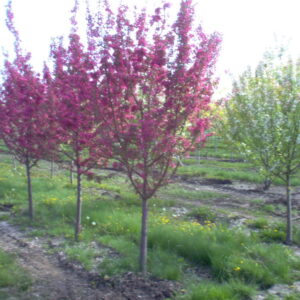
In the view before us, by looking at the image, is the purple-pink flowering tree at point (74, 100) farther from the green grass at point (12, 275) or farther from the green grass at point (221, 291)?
the green grass at point (221, 291)

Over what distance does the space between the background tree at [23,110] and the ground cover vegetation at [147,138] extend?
31 millimetres

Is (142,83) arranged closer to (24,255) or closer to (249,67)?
(249,67)

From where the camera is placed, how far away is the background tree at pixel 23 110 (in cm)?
763

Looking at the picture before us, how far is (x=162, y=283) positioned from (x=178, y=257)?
1.20m

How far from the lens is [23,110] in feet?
27.2

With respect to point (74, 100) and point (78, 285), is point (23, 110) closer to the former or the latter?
point (74, 100)

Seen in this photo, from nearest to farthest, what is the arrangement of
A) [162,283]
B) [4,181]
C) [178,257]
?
[162,283] → [178,257] → [4,181]

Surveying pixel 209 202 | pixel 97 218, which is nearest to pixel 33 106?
pixel 97 218

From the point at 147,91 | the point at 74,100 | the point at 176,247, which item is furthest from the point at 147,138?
the point at 176,247

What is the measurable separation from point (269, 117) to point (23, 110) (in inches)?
213

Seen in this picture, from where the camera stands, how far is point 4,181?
13930 millimetres

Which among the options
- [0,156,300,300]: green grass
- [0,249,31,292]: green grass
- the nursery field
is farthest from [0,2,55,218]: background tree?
[0,249,31,292]: green grass

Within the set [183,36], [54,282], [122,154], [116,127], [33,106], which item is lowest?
[54,282]

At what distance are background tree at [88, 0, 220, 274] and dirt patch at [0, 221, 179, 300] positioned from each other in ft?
5.77
